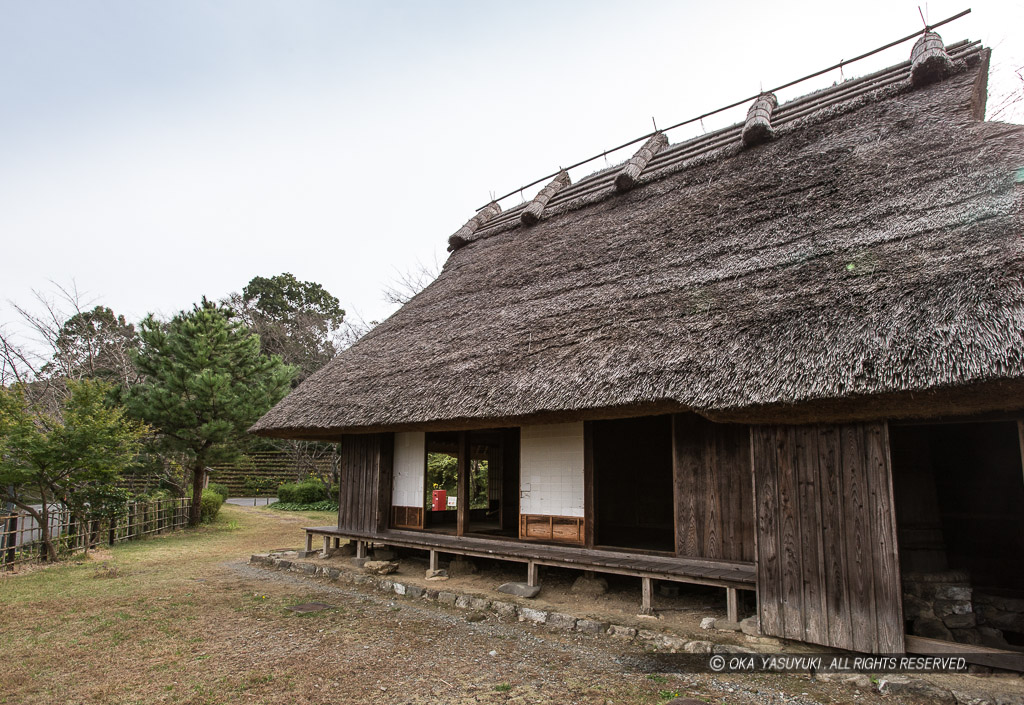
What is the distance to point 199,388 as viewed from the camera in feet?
40.7

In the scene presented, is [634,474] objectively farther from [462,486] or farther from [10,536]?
[10,536]

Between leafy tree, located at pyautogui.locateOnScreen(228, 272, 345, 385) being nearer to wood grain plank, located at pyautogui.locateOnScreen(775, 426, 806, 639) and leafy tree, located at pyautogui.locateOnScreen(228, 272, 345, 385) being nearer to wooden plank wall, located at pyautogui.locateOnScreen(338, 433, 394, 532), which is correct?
wooden plank wall, located at pyautogui.locateOnScreen(338, 433, 394, 532)

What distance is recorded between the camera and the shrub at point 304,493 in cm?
1992

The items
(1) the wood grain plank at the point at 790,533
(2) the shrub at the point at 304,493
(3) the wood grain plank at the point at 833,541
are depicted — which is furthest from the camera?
(2) the shrub at the point at 304,493

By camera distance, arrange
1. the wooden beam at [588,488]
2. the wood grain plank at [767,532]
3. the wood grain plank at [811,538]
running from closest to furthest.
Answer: the wood grain plank at [811,538], the wood grain plank at [767,532], the wooden beam at [588,488]

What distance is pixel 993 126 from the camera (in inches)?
225

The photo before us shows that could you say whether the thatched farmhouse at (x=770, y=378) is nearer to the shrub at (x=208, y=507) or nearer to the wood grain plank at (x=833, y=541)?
the wood grain plank at (x=833, y=541)

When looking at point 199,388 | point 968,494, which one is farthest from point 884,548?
point 199,388

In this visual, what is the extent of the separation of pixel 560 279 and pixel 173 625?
6.26m

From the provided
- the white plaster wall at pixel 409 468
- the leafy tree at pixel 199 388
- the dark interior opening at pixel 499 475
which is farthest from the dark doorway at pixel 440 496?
the leafy tree at pixel 199 388

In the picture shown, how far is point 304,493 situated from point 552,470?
1540cm

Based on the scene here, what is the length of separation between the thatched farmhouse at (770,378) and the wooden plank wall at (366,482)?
1.8 inches

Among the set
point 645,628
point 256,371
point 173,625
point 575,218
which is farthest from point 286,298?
point 645,628

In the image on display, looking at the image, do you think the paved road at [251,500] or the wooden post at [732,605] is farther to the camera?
the paved road at [251,500]
